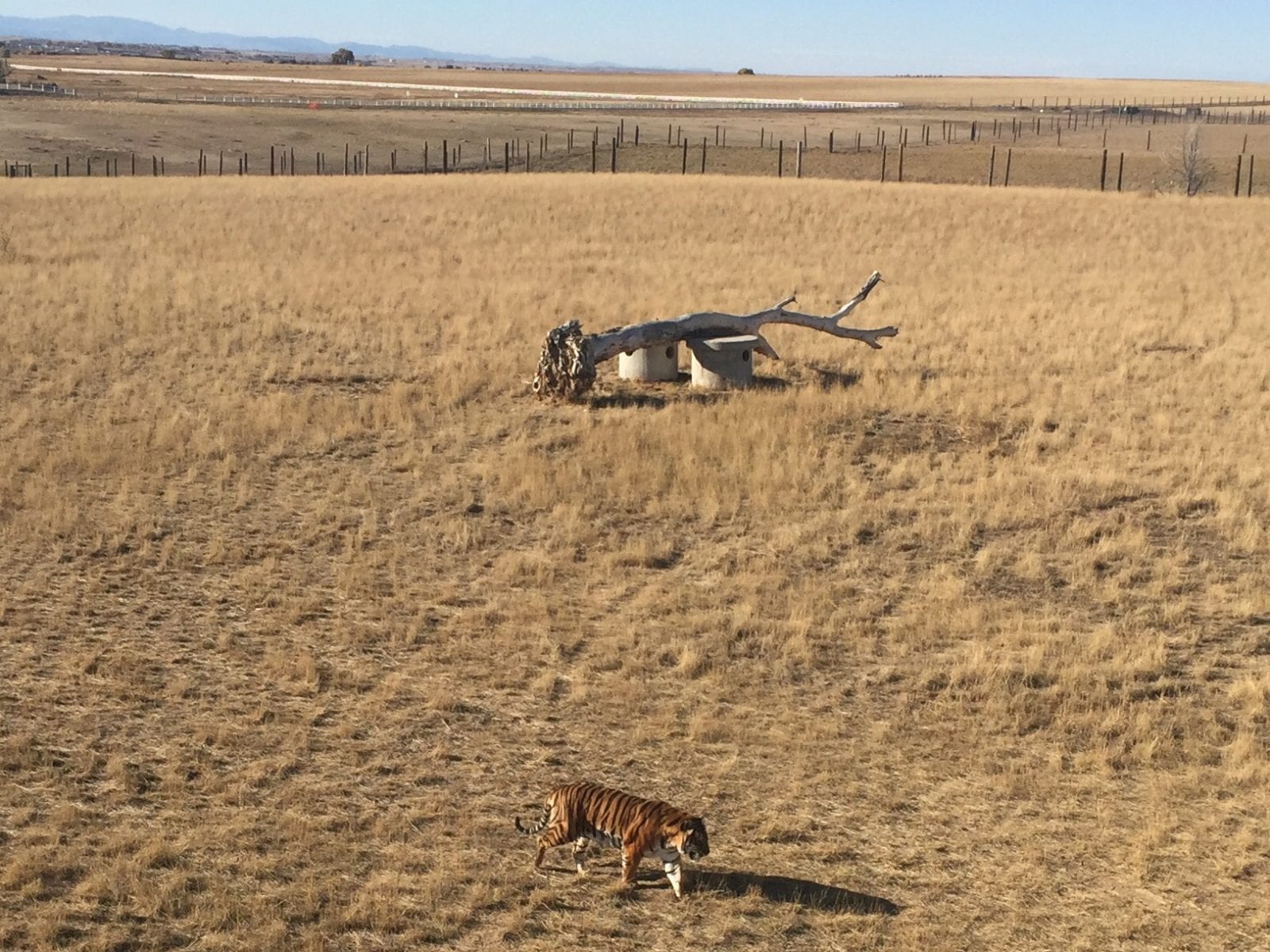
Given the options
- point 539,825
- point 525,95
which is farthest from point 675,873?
point 525,95

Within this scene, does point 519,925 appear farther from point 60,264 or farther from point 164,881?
point 60,264

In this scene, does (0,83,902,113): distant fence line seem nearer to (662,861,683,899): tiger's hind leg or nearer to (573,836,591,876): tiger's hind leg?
(573,836,591,876): tiger's hind leg

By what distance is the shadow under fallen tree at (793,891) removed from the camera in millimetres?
6832

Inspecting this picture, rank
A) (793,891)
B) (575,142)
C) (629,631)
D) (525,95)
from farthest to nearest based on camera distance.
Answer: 1. (525,95)
2. (575,142)
3. (629,631)
4. (793,891)

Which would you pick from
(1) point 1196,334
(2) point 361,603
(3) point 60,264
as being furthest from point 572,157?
(2) point 361,603

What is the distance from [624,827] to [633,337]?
37.8 feet

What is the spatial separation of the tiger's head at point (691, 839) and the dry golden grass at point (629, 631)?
1.15ft

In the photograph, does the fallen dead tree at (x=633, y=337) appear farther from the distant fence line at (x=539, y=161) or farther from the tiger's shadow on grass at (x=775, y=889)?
the distant fence line at (x=539, y=161)

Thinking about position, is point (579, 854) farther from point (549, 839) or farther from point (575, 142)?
point (575, 142)

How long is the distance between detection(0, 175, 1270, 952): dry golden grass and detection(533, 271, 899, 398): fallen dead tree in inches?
19.3

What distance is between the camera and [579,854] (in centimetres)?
716

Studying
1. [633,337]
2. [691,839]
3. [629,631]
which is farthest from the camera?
[633,337]

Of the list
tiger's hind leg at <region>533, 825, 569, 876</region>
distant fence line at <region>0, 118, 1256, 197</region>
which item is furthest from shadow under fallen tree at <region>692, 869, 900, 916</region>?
distant fence line at <region>0, 118, 1256, 197</region>

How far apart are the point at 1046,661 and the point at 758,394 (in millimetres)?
8074
